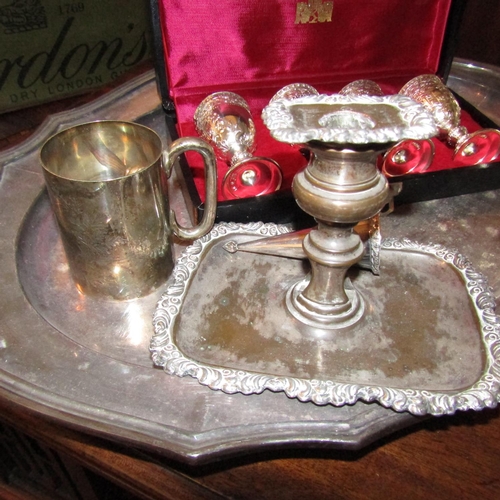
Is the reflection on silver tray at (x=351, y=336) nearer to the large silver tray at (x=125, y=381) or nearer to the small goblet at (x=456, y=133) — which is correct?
the large silver tray at (x=125, y=381)

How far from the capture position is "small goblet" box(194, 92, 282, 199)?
2.27 ft

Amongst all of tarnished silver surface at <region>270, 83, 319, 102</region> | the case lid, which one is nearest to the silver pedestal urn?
tarnished silver surface at <region>270, 83, 319, 102</region>

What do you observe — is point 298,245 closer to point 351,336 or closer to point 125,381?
point 351,336

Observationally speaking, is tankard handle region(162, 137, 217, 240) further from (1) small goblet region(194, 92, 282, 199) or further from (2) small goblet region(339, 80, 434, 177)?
(2) small goblet region(339, 80, 434, 177)

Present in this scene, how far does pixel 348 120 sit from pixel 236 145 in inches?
15.5

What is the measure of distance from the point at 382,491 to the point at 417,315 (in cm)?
17

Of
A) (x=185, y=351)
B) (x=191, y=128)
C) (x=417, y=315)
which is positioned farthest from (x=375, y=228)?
(x=191, y=128)

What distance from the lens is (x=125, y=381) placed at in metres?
0.45

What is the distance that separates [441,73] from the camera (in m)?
0.97

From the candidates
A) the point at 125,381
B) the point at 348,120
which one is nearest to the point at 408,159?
the point at 348,120

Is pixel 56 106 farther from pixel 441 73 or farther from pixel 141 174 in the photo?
pixel 141 174

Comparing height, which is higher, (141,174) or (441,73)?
(141,174)

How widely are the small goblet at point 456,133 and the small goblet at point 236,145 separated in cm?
28

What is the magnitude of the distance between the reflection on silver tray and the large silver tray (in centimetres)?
2
